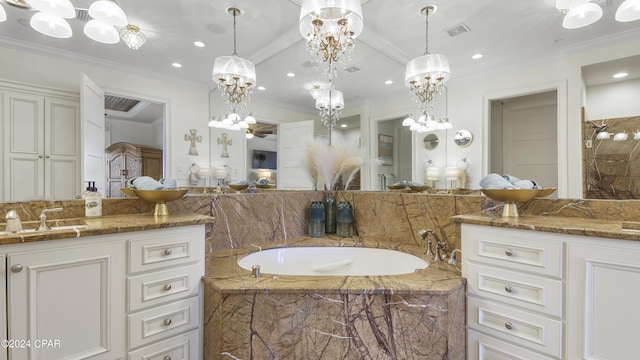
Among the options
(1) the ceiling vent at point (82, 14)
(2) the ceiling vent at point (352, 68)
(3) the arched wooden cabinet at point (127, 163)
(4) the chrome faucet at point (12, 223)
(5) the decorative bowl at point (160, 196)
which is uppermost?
(1) the ceiling vent at point (82, 14)

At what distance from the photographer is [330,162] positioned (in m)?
2.19

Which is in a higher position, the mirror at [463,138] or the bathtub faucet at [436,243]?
the mirror at [463,138]

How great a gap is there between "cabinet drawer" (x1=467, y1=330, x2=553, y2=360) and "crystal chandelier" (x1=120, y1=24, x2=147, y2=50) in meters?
2.89

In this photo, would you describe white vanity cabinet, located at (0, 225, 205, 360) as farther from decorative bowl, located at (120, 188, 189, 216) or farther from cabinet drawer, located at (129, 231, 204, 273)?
decorative bowl, located at (120, 188, 189, 216)

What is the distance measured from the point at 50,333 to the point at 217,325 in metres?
0.59

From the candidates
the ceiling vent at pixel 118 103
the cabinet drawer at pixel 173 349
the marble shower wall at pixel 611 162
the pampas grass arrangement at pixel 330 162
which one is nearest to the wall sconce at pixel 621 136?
the marble shower wall at pixel 611 162

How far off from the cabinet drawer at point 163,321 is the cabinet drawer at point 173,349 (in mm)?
28

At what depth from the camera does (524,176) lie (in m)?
1.86

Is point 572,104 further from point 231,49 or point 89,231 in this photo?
point 89,231

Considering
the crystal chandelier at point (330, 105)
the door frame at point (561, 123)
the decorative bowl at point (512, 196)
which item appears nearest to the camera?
the decorative bowl at point (512, 196)

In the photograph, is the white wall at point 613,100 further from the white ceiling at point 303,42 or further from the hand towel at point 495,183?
the hand towel at point 495,183

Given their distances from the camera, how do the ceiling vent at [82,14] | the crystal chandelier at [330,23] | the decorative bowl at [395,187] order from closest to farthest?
the crystal chandelier at [330,23]
the ceiling vent at [82,14]
the decorative bowl at [395,187]

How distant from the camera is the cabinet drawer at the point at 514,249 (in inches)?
42.8

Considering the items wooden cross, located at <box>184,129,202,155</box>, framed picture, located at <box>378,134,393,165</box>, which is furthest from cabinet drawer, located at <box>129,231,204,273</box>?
framed picture, located at <box>378,134,393,165</box>
